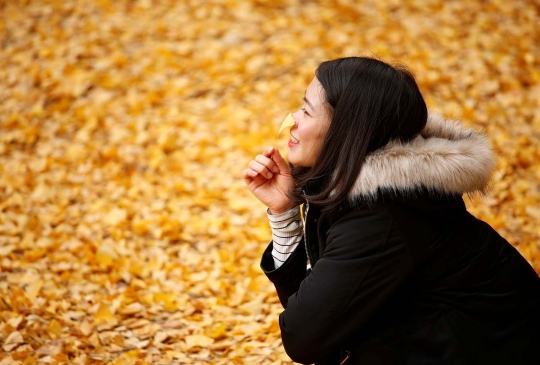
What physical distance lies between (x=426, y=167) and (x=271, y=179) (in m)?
0.65

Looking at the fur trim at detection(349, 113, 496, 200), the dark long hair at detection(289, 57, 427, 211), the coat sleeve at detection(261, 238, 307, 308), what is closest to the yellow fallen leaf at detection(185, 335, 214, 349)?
the coat sleeve at detection(261, 238, 307, 308)

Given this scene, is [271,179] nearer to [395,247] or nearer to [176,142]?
[395,247]

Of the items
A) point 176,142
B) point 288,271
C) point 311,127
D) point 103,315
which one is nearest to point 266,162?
point 311,127

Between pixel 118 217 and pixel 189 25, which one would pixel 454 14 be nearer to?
pixel 189 25

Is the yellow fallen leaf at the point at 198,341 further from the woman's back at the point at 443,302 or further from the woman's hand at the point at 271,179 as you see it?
the woman's back at the point at 443,302

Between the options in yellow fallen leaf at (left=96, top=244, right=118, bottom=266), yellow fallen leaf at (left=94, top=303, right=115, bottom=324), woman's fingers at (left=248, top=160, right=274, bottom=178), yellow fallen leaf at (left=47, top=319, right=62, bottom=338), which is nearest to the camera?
woman's fingers at (left=248, top=160, right=274, bottom=178)

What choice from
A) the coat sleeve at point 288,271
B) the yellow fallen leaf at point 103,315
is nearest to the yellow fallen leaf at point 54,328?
the yellow fallen leaf at point 103,315

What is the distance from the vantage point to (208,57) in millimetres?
5199

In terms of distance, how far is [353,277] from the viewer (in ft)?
5.72

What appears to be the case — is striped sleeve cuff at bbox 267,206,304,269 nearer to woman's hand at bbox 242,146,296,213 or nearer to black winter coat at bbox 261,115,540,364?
woman's hand at bbox 242,146,296,213

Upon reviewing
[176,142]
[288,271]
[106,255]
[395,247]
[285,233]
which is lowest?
[106,255]

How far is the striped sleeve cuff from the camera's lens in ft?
7.13

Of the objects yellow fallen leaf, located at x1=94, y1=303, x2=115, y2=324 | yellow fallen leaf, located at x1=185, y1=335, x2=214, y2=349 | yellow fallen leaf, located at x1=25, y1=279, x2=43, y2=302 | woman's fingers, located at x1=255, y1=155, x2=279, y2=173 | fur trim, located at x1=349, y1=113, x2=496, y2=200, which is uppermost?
fur trim, located at x1=349, y1=113, x2=496, y2=200

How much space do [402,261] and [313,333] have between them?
0.36 meters
